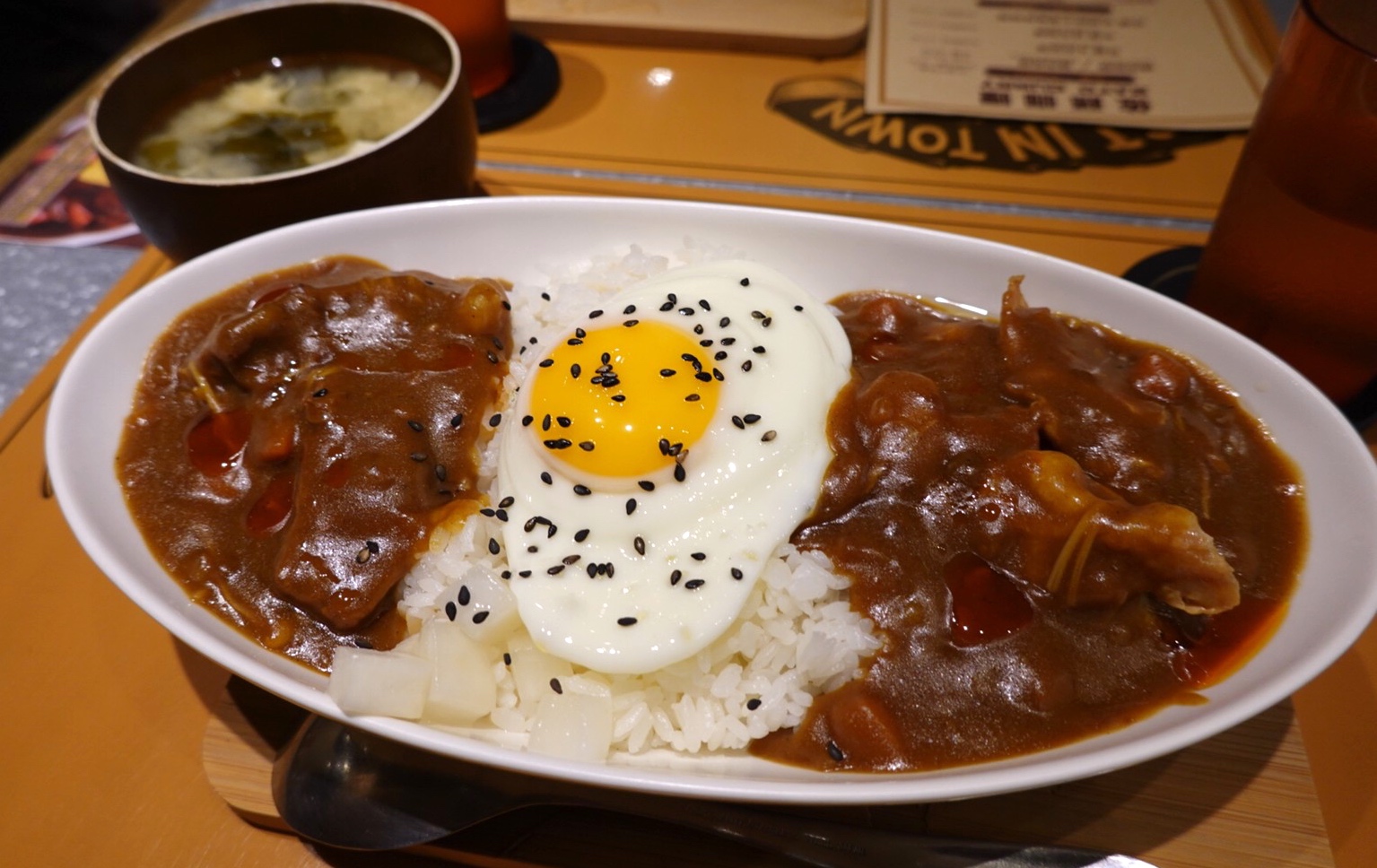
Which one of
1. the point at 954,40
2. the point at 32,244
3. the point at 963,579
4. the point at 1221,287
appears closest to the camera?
the point at 963,579

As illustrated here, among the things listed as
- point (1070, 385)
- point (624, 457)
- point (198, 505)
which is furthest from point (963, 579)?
point (198, 505)

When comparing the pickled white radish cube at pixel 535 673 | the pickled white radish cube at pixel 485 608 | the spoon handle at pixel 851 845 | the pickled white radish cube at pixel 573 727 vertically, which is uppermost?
the pickled white radish cube at pixel 485 608

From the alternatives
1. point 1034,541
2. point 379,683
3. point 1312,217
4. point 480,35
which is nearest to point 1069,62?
point 1312,217

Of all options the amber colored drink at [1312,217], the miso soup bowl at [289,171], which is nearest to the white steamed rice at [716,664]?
the miso soup bowl at [289,171]

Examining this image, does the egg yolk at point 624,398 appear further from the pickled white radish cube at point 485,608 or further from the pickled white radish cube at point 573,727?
the pickled white radish cube at point 573,727

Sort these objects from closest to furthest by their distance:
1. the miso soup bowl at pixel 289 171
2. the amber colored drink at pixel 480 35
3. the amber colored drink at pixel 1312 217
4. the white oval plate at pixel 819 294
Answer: the white oval plate at pixel 819 294
the amber colored drink at pixel 1312 217
the miso soup bowl at pixel 289 171
the amber colored drink at pixel 480 35

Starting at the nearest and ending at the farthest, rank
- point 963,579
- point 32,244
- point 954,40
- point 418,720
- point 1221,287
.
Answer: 1. point 418,720
2. point 963,579
3. point 1221,287
4. point 32,244
5. point 954,40

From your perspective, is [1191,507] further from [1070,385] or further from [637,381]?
[637,381]
